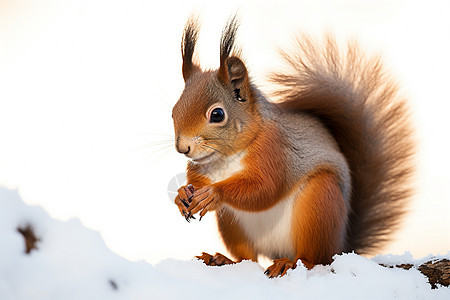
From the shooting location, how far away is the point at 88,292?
1251 mm

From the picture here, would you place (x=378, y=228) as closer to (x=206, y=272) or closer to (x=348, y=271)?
(x=348, y=271)

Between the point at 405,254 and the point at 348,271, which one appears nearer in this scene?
the point at 348,271

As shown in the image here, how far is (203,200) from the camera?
55.6 inches

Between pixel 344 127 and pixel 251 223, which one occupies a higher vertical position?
pixel 344 127

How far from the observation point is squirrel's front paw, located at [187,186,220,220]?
4.63 feet

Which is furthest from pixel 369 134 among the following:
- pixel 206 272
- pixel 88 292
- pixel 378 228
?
pixel 88 292

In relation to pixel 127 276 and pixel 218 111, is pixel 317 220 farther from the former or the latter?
pixel 127 276

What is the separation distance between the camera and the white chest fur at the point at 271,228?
158cm

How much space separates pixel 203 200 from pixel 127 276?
27 cm

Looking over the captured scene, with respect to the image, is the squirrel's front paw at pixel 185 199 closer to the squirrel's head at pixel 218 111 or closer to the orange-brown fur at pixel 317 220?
the squirrel's head at pixel 218 111

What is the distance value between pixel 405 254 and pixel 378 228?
0.21m

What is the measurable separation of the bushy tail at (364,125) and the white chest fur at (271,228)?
1.08ft

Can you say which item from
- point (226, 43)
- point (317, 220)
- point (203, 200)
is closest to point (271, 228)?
point (317, 220)

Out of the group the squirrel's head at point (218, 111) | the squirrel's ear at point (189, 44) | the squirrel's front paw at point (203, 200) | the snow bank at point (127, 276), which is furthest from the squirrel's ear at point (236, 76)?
the snow bank at point (127, 276)
